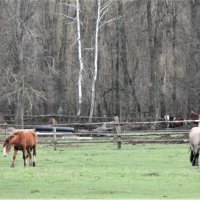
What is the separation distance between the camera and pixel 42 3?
58.3 m

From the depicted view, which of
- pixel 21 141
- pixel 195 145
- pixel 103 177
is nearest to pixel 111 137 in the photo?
pixel 21 141

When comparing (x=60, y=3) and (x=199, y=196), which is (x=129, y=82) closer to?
(x=60, y=3)

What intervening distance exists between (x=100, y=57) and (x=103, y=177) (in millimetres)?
38511

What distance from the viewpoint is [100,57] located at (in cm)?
5831

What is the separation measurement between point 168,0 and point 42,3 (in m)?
11.1

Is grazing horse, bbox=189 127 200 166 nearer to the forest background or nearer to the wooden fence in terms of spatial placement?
the wooden fence

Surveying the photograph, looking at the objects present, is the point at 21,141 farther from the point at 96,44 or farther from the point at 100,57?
the point at 100,57

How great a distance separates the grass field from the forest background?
23.2m

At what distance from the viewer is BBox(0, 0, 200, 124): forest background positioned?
2087 inches

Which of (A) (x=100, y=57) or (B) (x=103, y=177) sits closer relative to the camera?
(B) (x=103, y=177)

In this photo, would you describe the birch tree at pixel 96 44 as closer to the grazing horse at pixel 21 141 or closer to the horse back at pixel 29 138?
the horse back at pixel 29 138

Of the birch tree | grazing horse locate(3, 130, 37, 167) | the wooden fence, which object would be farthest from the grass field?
the birch tree

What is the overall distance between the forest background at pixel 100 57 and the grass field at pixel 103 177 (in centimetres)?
2319

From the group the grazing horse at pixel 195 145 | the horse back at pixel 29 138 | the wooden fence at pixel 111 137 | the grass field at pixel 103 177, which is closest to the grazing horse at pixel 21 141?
the horse back at pixel 29 138
